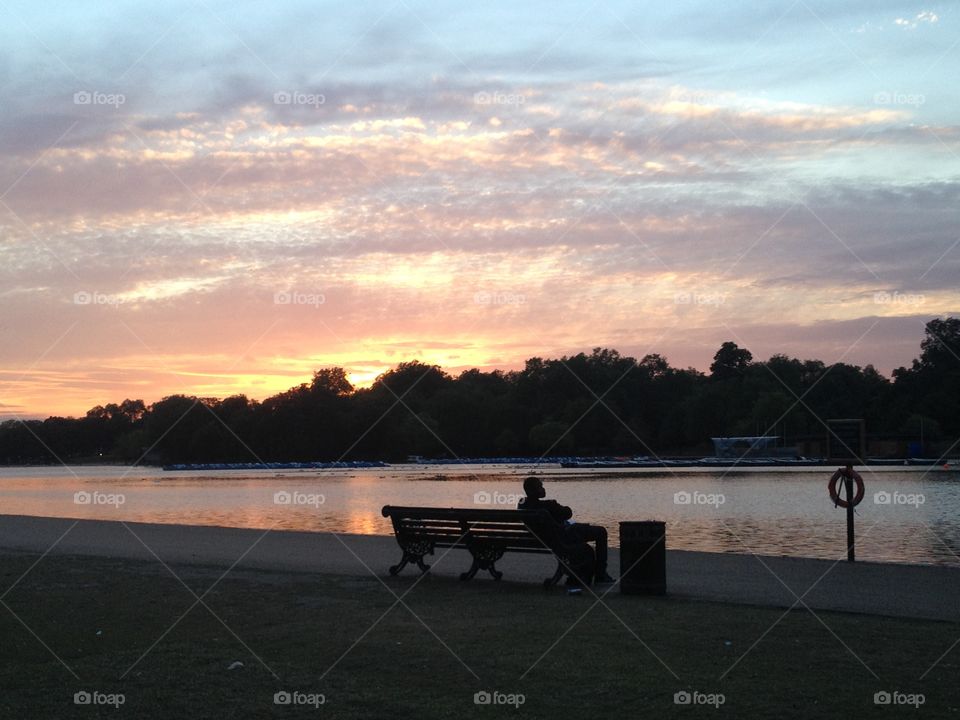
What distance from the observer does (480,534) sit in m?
14.6

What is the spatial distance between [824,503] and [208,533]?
29893 mm

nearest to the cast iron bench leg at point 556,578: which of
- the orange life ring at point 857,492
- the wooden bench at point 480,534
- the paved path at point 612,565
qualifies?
the wooden bench at point 480,534

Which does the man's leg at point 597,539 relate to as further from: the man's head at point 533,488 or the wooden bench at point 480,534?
the man's head at point 533,488

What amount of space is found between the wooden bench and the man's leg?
311mm

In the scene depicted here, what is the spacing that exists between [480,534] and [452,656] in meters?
5.45

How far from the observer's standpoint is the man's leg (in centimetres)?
1389

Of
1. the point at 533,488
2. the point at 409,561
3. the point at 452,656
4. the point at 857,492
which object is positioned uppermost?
the point at 533,488

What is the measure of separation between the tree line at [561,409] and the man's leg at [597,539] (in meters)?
135

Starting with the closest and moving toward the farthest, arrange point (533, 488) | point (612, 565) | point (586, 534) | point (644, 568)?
point (644, 568) → point (586, 534) → point (533, 488) → point (612, 565)

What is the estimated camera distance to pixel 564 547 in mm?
13742

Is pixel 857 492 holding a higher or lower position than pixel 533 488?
lower

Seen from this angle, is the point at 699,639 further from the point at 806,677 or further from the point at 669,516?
the point at 669,516

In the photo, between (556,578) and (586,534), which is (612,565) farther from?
(556,578)

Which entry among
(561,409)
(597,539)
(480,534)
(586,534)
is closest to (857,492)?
(597,539)
